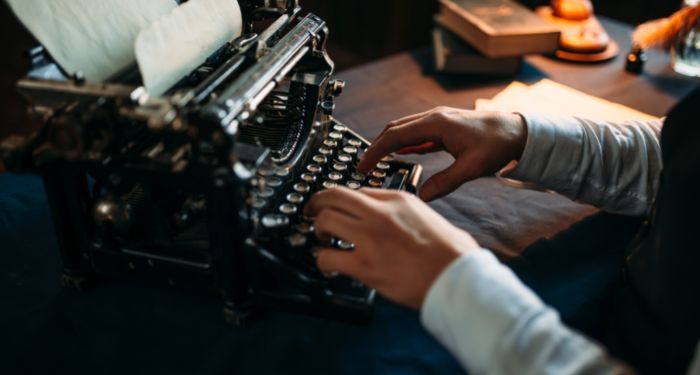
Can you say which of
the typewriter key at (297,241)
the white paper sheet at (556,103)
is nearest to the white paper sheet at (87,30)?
the typewriter key at (297,241)

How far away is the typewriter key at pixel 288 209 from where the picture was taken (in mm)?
1194

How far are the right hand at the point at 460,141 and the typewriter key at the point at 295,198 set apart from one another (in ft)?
0.73

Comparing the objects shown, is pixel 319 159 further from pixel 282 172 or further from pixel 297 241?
pixel 297 241

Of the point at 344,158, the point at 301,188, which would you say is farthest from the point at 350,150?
the point at 301,188

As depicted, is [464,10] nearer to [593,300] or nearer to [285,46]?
[285,46]

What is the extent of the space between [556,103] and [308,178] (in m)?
0.96

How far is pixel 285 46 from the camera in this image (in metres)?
1.29

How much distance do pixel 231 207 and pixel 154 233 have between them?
23 cm

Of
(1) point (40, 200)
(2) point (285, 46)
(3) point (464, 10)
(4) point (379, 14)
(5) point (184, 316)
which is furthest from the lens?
(4) point (379, 14)

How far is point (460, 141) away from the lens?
4.52ft

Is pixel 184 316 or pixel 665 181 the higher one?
pixel 665 181

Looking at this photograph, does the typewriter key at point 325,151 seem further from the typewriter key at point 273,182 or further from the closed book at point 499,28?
the closed book at point 499,28

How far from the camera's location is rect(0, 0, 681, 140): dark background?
3.57m

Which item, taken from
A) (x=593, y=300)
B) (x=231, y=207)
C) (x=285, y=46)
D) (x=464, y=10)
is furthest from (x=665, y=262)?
(x=464, y=10)
